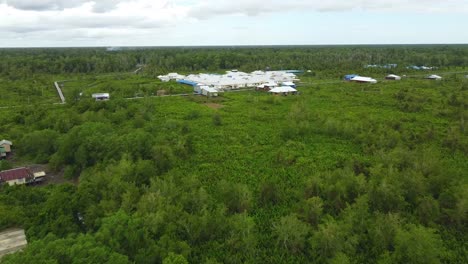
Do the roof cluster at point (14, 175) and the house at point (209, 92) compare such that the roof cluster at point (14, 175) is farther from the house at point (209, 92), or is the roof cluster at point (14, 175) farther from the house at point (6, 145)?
the house at point (209, 92)

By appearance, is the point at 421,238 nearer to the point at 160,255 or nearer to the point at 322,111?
the point at 160,255

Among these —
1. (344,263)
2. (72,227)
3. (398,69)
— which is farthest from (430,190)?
(398,69)

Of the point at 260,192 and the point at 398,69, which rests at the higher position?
the point at 398,69

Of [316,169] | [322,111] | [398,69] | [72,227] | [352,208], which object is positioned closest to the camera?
[72,227]

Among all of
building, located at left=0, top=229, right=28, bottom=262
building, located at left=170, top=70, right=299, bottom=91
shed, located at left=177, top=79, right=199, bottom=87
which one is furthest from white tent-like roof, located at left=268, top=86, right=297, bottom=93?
building, located at left=0, top=229, right=28, bottom=262

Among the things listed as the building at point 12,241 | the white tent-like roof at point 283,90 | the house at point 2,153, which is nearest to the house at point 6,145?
the house at point 2,153

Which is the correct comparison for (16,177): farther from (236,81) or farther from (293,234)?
(236,81)

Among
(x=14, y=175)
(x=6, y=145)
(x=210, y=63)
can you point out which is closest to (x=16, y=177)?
(x=14, y=175)
